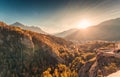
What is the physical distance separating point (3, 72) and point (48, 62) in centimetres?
4383

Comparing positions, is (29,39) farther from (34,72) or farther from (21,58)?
(34,72)

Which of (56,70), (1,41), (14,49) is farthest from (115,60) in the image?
(1,41)

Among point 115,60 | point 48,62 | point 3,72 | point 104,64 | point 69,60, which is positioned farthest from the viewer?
point 69,60

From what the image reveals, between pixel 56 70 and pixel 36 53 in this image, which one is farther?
pixel 36 53

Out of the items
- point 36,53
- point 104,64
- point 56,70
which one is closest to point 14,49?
point 36,53

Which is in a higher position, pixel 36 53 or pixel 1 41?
pixel 1 41

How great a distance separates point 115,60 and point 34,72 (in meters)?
91.0

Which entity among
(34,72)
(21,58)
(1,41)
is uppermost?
(1,41)

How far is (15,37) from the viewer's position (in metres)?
170

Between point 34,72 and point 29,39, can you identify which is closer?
point 34,72

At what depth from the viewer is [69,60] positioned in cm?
17275

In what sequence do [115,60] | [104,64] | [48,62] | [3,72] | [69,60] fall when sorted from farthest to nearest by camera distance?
[69,60]
[48,62]
[3,72]
[104,64]
[115,60]

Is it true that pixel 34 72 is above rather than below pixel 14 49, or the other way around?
below

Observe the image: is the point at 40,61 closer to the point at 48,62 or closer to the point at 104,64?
the point at 48,62
